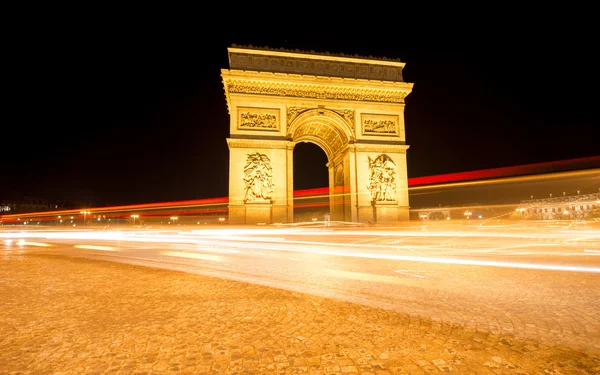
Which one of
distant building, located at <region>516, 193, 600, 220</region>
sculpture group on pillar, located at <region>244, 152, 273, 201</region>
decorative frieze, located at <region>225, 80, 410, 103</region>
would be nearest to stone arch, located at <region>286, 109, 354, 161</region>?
decorative frieze, located at <region>225, 80, 410, 103</region>

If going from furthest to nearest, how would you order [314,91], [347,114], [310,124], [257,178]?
[310,124] < [347,114] < [314,91] < [257,178]

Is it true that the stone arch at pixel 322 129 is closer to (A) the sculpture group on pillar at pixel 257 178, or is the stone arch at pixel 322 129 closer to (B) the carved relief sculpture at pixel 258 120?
(B) the carved relief sculpture at pixel 258 120

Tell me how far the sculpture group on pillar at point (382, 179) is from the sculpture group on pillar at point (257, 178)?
255 inches

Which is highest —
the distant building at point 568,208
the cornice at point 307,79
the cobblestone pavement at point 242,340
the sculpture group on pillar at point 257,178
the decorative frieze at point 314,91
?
the cornice at point 307,79

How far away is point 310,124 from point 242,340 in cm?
2080

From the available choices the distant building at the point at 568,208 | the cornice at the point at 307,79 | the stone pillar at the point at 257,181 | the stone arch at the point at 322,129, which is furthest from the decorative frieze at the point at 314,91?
the distant building at the point at 568,208

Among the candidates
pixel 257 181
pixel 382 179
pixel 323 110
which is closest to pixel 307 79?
pixel 323 110

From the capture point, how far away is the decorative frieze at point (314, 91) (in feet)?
65.3

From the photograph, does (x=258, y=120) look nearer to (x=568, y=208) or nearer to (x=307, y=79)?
(x=307, y=79)

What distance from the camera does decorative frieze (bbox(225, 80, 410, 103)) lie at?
19894 mm

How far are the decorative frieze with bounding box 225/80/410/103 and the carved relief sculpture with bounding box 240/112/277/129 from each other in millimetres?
1427

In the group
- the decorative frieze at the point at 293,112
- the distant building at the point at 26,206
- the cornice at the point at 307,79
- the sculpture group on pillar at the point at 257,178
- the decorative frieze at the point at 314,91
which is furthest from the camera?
the distant building at the point at 26,206

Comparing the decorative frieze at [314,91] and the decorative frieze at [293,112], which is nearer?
the decorative frieze at [314,91]

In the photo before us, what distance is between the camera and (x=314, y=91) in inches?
822
